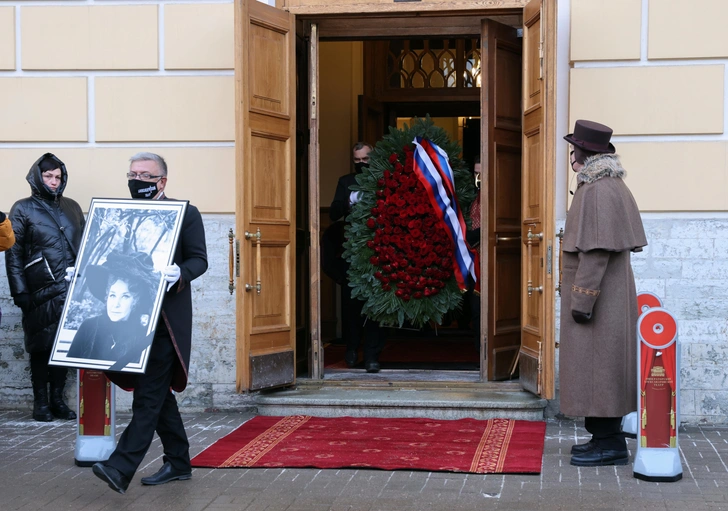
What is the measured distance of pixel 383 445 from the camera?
6582 millimetres

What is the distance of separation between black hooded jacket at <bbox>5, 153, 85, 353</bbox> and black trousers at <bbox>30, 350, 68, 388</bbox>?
0.14m

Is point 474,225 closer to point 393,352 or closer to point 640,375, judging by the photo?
point 393,352

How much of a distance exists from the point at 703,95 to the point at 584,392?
2.72m

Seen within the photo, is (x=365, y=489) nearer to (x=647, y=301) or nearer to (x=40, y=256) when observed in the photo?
(x=647, y=301)

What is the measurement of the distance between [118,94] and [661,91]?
13.6 feet

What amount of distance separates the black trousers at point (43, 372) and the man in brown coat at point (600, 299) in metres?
3.97

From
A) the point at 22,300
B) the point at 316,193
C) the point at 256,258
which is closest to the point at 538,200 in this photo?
the point at 316,193

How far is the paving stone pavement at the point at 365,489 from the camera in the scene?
515 cm

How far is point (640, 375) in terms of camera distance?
5.66 m

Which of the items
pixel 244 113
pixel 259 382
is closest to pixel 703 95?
pixel 244 113

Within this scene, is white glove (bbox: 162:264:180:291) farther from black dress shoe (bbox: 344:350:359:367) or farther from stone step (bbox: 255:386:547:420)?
black dress shoe (bbox: 344:350:359:367)

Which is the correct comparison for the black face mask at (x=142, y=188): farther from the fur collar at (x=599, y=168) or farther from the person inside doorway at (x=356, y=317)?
the person inside doorway at (x=356, y=317)

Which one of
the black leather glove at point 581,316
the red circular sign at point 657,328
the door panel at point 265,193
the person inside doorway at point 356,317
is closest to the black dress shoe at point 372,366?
the person inside doorway at point 356,317

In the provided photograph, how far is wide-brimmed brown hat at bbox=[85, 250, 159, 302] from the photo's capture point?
5297mm
